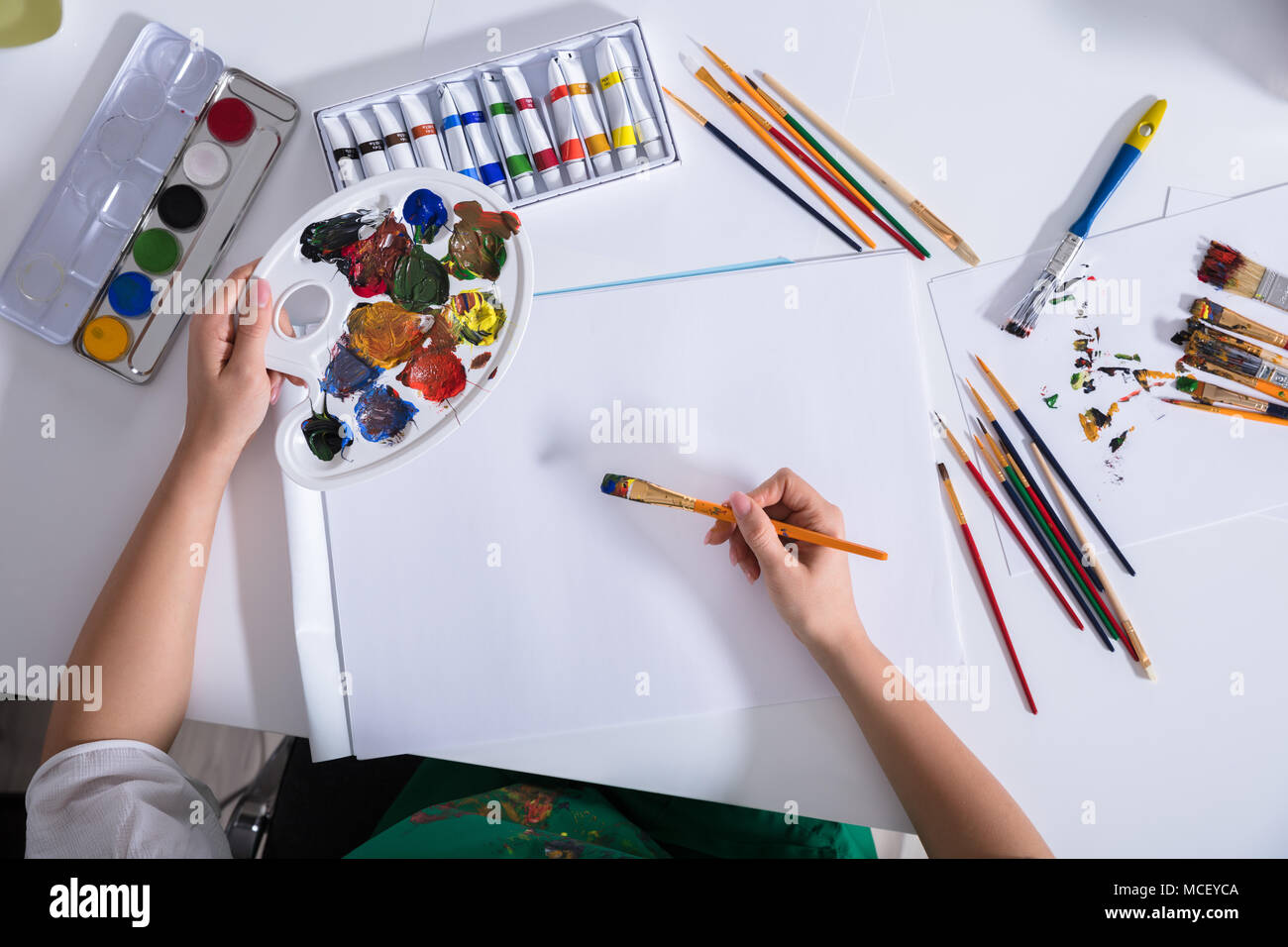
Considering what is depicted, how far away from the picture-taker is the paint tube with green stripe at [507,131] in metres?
0.83

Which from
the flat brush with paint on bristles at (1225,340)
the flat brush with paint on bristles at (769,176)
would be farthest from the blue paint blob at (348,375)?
the flat brush with paint on bristles at (1225,340)

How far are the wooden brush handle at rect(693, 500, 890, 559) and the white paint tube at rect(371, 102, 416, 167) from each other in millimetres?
472

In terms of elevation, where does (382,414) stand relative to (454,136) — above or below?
below

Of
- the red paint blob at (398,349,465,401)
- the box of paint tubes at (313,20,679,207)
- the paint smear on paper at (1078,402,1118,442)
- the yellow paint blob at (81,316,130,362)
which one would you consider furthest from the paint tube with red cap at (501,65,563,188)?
the paint smear on paper at (1078,402,1118,442)

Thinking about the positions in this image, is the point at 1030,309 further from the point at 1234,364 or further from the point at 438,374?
the point at 438,374

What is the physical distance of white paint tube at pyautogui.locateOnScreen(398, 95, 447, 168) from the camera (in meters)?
0.82

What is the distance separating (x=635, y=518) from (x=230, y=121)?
24.2 inches

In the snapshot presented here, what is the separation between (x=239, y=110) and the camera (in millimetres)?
852

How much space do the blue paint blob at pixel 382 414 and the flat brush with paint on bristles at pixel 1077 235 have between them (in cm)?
64

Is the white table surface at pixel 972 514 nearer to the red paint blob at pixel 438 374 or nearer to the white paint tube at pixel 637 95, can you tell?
the white paint tube at pixel 637 95

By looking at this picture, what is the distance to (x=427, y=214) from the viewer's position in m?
0.77

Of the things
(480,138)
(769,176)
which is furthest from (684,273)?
(480,138)
